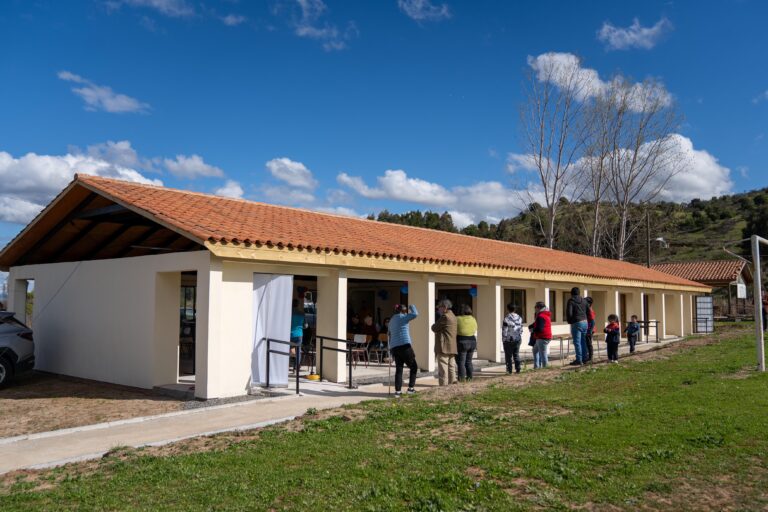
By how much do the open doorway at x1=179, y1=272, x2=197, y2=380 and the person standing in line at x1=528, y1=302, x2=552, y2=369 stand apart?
24.3 ft

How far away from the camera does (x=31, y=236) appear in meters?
14.0

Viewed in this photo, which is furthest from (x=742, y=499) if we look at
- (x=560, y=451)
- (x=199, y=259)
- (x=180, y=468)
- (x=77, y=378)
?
(x=77, y=378)

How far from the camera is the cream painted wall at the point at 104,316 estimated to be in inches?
429

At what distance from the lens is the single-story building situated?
996 cm

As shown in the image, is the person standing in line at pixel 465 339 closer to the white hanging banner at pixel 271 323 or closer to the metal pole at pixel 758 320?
the white hanging banner at pixel 271 323

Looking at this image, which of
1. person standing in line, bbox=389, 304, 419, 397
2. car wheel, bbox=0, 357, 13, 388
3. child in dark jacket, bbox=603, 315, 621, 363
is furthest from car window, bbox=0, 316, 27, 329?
child in dark jacket, bbox=603, 315, 621, 363

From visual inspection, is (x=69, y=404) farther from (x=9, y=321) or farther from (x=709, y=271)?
(x=709, y=271)

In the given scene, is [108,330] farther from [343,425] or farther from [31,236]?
[343,425]

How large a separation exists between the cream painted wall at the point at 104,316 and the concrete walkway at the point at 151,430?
1.51m

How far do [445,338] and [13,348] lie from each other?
8.07 metres

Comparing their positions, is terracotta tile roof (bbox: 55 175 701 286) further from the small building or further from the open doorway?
the small building

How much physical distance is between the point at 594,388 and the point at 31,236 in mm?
12400

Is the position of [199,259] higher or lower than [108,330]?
higher

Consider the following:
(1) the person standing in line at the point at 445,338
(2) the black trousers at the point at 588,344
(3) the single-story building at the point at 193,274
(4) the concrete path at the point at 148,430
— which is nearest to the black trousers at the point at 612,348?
(2) the black trousers at the point at 588,344
